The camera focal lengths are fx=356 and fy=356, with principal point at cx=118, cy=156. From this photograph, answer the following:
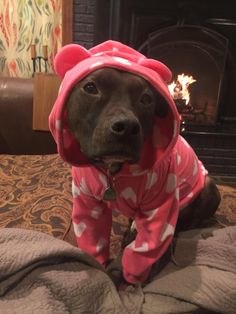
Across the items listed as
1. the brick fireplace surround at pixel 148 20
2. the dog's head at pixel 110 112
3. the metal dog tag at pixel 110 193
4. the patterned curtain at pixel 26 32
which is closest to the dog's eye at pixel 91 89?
the dog's head at pixel 110 112

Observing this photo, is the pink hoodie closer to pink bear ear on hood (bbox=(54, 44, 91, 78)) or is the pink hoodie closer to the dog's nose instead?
pink bear ear on hood (bbox=(54, 44, 91, 78))

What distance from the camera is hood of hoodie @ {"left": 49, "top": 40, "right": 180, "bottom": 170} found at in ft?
2.40

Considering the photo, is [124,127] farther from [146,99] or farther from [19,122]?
[19,122]

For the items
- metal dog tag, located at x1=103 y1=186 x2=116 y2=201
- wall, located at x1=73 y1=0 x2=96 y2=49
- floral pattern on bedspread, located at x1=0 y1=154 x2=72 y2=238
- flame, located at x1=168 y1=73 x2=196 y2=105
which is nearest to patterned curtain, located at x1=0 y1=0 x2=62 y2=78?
wall, located at x1=73 y1=0 x2=96 y2=49

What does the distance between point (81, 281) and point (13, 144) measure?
4.15 ft

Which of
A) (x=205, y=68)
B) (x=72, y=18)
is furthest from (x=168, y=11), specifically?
(x=72, y=18)

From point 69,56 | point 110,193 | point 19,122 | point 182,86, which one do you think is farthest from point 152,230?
point 182,86

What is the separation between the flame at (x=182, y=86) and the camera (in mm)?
2307

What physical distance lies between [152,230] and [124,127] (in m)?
0.30

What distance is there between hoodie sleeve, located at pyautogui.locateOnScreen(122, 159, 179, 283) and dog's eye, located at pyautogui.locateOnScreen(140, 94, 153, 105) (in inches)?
7.4

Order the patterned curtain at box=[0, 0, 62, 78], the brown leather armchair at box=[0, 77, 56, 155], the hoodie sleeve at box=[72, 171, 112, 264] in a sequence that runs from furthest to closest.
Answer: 1. the patterned curtain at box=[0, 0, 62, 78]
2. the brown leather armchair at box=[0, 77, 56, 155]
3. the hoodie sleeve at box=[72, 171, 112, 264]

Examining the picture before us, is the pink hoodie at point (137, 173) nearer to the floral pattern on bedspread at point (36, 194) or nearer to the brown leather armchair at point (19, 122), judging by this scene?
the floral pattern on bedspread at point (36, 194)

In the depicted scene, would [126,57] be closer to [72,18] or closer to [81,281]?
[81,281]

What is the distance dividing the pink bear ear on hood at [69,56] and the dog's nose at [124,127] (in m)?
0.22
